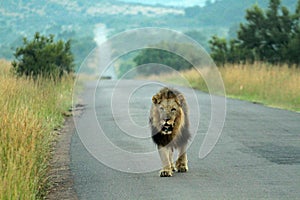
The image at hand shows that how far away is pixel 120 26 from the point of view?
138m

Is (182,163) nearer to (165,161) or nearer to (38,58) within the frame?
(165,161)

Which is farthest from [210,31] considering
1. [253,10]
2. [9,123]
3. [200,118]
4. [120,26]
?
[9,123]

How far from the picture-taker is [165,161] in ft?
34.1

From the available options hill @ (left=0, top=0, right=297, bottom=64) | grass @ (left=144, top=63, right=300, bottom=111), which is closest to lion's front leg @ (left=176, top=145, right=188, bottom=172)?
grass @ (left=144, top=63, right=300, bottom=111)

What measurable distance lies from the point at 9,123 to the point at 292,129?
775 centimetres

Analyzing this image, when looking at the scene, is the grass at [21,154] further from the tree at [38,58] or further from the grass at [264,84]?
the grass at [264,84]

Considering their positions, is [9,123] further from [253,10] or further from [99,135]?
[253,10]

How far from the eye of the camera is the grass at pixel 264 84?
24875 millimetres

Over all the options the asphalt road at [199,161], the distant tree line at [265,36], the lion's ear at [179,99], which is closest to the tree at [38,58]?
the asphalt road at [199,161]

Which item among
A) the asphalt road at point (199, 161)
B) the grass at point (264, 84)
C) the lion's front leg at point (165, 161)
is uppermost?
the lion's front leg at point (165, 161)

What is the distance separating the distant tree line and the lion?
25578 mm

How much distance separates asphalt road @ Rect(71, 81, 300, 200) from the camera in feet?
30.5

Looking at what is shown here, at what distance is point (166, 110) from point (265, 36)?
28.8m

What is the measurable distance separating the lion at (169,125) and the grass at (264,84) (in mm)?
12211
